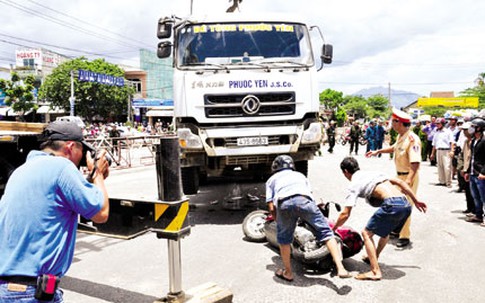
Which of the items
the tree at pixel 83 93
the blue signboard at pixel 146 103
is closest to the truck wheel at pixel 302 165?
the tree at pixel 83 93

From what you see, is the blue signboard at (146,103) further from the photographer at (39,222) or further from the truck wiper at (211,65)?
the photographer at (39,222)

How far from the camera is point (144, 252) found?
17.2ft

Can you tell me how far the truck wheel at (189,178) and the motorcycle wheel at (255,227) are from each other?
6.08ft

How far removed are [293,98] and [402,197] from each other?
9.10 feet

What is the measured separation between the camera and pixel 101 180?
7.98ft

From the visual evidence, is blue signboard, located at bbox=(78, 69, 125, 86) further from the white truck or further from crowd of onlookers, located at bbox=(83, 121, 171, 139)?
the white truck

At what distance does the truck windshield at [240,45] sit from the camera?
21.8 ft

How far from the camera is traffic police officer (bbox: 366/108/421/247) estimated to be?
16.8ft

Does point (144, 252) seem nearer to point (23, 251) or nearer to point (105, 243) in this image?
point (105, 243)

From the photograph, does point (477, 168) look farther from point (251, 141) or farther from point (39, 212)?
point (39, 212)

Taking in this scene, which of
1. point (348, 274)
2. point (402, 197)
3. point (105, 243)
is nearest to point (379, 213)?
point (402, 197)

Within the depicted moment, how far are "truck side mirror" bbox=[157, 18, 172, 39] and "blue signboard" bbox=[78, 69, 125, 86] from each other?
105 ft

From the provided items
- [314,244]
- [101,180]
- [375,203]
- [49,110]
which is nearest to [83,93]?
[49,110]

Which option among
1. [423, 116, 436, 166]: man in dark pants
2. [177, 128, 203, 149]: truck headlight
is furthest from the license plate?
[423, 116, 436, 166]: man in dark pants
